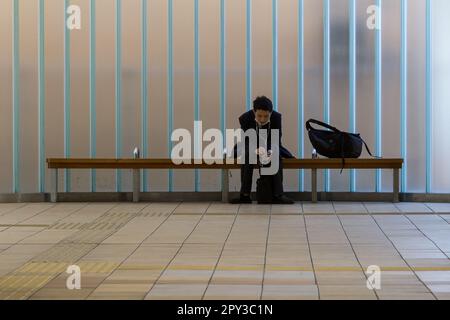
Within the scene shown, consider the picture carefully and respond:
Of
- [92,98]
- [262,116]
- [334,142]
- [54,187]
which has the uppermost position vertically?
[92,98]

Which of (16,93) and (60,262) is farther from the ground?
(16,93)

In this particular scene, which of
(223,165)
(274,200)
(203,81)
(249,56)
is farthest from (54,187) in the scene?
(249,56)

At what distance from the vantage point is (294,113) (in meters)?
11.3

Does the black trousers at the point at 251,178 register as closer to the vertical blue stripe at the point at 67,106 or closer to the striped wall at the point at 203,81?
the striped wall at the point at 203,81

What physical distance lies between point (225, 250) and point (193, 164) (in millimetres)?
3759

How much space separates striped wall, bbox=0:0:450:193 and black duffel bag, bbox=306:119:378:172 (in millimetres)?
395

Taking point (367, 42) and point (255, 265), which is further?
point (367, 42)

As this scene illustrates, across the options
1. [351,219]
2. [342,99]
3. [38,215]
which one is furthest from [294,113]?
[38,215]

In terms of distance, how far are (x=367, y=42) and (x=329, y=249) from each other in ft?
14.8

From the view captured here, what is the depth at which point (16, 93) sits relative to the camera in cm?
1140

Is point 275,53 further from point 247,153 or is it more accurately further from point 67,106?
point 67,106

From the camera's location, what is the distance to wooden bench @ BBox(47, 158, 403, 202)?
10766 millimetres

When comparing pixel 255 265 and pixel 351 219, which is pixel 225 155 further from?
pixel 255 265

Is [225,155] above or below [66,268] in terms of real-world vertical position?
above
